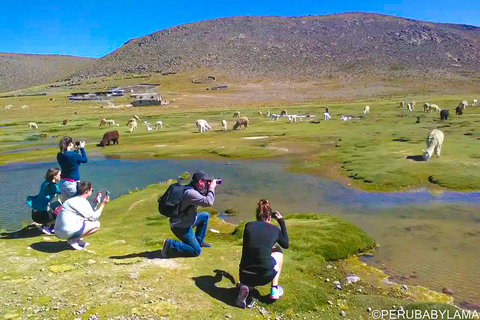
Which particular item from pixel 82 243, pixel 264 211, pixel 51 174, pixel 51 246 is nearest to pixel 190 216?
pixel 264 211

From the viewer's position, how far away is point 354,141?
2955 centimetres

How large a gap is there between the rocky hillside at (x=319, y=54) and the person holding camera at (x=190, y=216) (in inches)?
5298

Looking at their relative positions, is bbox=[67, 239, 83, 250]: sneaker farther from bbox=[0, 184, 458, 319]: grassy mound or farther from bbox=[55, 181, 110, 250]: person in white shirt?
bbox=[0, 184, 458, 319]: grassy mound

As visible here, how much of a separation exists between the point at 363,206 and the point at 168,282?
9621mm

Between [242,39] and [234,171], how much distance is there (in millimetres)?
181181

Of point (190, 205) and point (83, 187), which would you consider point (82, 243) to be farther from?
point (190, 205)

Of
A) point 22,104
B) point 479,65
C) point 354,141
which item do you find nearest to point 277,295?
point 354,141

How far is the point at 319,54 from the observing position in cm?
16738

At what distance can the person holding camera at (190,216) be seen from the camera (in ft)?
25.6

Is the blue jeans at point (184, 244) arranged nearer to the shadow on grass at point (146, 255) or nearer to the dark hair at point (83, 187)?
the shadow on grass at point (146, 255)

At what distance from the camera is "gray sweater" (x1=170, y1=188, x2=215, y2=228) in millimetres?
7758

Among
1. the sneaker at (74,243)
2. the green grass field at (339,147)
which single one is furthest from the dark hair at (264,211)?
the green grass field at (339,147)

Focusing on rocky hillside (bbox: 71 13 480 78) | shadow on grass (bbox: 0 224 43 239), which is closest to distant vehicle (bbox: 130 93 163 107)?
rocky hillside (bbox: 71 13 480 78)

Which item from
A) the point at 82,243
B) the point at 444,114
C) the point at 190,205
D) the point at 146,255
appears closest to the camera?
the point at 190,205
